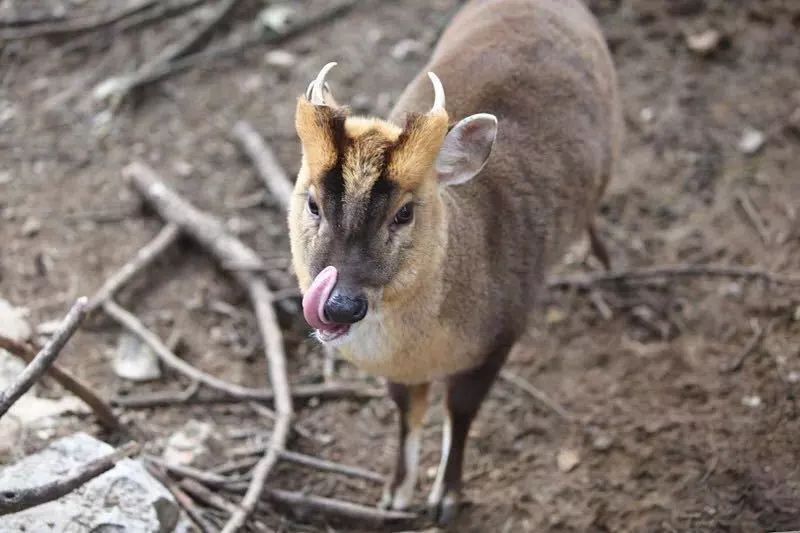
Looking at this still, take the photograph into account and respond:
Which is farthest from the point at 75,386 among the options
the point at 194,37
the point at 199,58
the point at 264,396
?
the point at 194,37

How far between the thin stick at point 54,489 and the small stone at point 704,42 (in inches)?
177

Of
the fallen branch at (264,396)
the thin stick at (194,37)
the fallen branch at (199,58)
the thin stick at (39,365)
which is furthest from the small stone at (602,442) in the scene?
the thin stick at (194,37)

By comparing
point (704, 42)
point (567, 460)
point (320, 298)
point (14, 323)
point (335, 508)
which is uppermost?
point (320, 298)

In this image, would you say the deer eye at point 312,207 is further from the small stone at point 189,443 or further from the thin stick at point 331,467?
the small stone at point 189,443

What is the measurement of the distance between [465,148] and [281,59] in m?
3.54

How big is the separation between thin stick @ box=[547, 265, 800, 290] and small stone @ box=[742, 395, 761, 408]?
71cm

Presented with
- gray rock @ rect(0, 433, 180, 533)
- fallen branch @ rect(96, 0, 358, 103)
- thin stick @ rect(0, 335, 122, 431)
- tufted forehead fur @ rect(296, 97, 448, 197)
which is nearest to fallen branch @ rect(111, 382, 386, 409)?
thin stick @ rect(0, 335, 122, 431)

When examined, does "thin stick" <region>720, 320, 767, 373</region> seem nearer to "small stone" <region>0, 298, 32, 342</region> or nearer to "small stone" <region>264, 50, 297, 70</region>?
"small stone" <region>0, 298, 32, 342</region>

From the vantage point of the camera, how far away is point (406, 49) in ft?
21.3

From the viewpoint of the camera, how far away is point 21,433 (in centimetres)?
390

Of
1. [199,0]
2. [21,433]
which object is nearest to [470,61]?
[21,433]

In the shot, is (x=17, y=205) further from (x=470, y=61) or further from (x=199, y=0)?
(x=470, y=61)

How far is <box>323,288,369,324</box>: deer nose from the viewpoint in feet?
9.53

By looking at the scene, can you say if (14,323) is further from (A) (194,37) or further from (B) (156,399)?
(A) (194,37)
